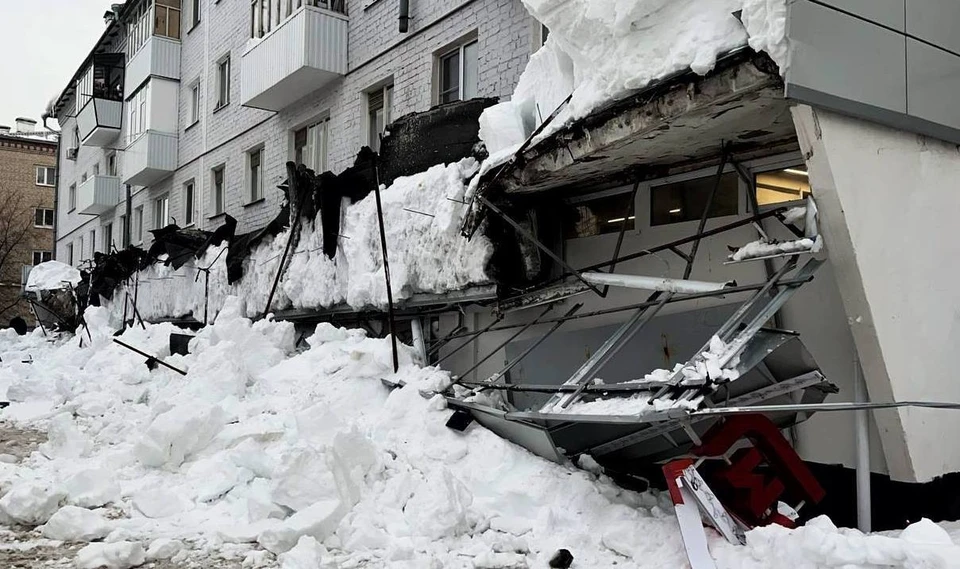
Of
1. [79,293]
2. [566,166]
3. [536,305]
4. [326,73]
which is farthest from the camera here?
[79,293]

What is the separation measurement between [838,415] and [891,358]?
81 centimetres

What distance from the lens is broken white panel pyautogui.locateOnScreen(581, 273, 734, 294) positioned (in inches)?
190

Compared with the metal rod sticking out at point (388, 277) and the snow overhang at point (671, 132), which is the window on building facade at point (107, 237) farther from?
the snow overhang at point (671, 132)

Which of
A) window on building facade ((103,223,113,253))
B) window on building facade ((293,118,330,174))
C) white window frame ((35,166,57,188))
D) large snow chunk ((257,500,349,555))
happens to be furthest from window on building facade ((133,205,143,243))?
white window frame ((35,166,57,188))

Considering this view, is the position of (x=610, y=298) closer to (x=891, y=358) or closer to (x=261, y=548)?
(x=891, y=358)

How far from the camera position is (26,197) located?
3731 centimetres

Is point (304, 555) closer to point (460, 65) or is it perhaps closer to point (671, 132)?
point (671, 132)

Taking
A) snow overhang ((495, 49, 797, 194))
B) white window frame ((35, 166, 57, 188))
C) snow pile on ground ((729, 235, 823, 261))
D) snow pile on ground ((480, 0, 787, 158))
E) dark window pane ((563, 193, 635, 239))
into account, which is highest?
white window frame ((35, 166, 57, 188))

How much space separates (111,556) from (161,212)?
17634 millimetres

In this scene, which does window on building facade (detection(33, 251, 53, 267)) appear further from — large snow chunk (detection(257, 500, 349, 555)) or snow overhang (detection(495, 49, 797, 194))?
large snow chunk (detection(257, 500, 349, 555))

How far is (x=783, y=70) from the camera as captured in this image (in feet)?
12.7

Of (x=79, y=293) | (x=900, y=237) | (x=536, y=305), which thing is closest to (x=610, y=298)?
(x=536, y=305)

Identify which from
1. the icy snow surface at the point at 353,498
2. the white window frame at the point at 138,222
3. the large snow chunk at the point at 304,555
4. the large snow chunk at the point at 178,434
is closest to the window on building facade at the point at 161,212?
the white window frame at the point at 138,222

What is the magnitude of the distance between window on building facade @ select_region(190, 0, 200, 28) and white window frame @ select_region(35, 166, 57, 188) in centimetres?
2456
